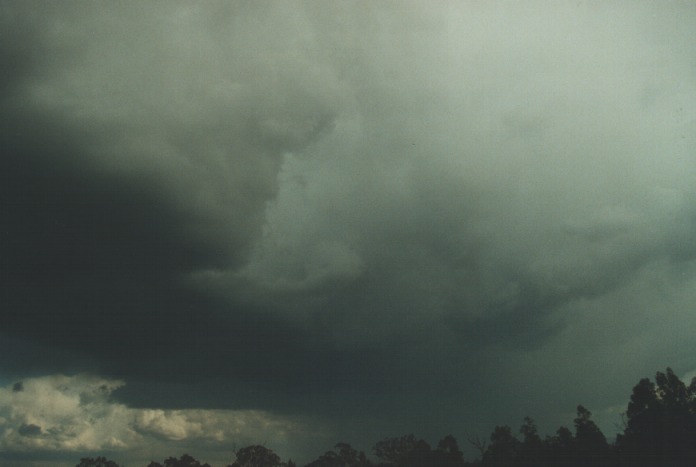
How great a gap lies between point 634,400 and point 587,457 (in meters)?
26.8

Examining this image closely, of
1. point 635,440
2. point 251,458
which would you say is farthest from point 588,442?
point 251,458

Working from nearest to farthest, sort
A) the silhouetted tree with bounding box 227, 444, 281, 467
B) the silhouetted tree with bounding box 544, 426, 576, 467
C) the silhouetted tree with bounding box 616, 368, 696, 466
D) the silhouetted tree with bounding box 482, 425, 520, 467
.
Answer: the silhouetted tree with bounding box 616, 368, 696, 466
the silhouetted tree with bounding box 544, 426, 576, 467
the silhouetted tree with bounding box 482, 425, 520, 467
the silhouetted tree with bounding box 227, 444, 281, 467

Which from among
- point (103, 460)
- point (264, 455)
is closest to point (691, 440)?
point (264, 455)

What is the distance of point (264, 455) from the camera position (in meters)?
200

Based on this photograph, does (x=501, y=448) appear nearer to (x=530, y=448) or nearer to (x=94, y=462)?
(x=530, y=448)

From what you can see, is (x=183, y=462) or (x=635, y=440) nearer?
(x=635, y=440)

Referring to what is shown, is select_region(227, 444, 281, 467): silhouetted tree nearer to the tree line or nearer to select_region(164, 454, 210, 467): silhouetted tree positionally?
select_region(164, 454, 210, 467): silhouetted tree

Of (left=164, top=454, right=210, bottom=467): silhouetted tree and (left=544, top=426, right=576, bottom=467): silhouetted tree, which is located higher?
(left=164, top=454, right=210, bottom=467): silhouetted tree

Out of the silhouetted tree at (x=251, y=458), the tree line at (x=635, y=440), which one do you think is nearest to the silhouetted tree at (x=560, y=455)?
the tree line at (x=635, y=440)

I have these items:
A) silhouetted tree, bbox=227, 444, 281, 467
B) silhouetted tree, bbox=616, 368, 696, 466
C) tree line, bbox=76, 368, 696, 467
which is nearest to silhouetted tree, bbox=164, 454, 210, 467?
silhouetted tree, bbox=227, 444, 281, 467

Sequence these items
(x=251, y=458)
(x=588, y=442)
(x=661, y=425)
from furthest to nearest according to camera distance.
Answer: (x=251, y=458)
(x=588, y=442)
(x=661, y=425)

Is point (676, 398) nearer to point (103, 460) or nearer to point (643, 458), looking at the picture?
point (643, 458)

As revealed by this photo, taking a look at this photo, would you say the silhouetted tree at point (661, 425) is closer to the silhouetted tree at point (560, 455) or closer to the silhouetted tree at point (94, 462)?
the silhouetted tree at point (560, 455)

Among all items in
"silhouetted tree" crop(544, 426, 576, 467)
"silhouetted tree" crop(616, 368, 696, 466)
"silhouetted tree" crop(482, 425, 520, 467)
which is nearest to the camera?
"silhouetted tree" crop(616, 368, 696, 466)
